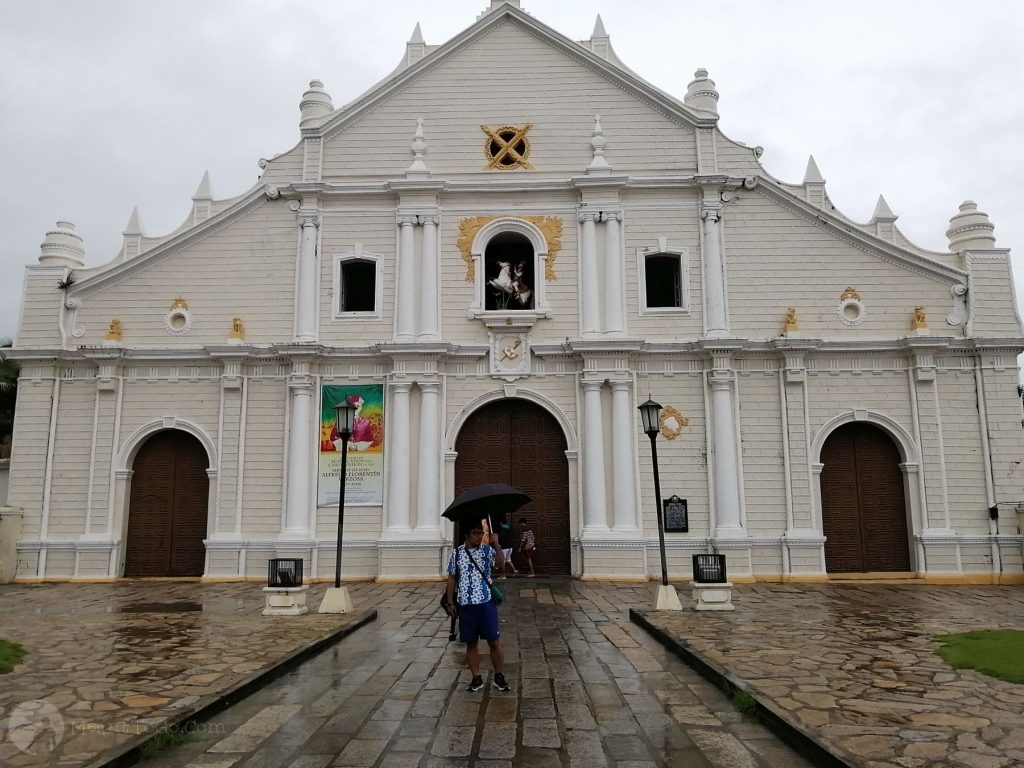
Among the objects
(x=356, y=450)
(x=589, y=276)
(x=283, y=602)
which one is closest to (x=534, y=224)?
(x=589, y=276)

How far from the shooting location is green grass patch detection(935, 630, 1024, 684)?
751cm

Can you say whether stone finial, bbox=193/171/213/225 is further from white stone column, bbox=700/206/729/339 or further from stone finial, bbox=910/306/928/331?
stone finial, bbox=910/306/928/331

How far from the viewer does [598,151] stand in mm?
18266

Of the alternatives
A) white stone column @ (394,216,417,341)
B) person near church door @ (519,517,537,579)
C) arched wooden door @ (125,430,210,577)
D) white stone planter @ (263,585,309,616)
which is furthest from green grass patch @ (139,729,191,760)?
arched wooden door @ (125,430,210,577)

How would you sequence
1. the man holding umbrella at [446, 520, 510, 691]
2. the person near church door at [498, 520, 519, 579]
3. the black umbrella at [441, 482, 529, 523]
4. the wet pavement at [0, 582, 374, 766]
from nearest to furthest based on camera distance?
the wet pavement at [0, 582, 374, 766], the man holding umbrella at [446, 520, 510, 691], the black umbrella at [441, 482, 529, 523], the person near church door at [498, 520, 519, 579]

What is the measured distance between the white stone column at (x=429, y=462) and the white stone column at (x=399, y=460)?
28 cm

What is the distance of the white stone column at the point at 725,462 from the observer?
16500 millimetres

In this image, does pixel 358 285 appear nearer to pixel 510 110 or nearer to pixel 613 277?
pixel 510 110

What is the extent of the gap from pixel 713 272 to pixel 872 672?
11448 mm

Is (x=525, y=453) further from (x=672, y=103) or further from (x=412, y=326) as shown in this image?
(x=672, y=103)

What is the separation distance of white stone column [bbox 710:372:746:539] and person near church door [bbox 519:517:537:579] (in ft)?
12.8

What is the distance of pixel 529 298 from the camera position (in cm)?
1802

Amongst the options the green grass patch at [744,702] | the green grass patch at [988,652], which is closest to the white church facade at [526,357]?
the green grass patch at [988,652]

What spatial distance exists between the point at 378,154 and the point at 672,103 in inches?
279
